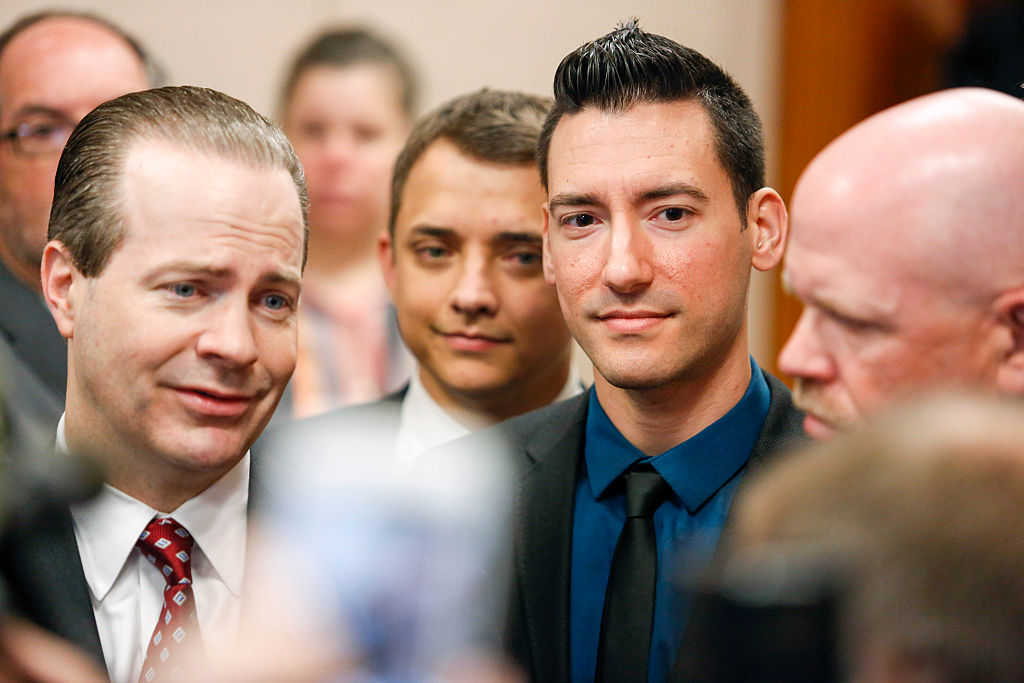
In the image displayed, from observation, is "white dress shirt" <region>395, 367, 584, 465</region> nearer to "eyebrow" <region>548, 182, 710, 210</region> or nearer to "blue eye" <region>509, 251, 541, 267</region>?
"blue eye" <region>509, 251, 541, 267</region>

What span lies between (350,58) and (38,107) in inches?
59.9

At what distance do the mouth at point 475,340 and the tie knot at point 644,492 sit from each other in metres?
0.39

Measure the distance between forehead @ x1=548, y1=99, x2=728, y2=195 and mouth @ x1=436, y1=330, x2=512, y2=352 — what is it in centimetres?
34

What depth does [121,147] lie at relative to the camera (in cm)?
122

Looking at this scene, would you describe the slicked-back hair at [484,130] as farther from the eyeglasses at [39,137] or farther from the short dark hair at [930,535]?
the short dark hair at [930,535]

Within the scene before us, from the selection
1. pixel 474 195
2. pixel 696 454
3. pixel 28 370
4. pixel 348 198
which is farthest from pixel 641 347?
pixel 348 198

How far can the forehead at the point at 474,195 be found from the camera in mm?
1646

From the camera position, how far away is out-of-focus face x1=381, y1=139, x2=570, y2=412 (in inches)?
64.8

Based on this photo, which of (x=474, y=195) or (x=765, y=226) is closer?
(x=765, y=226)

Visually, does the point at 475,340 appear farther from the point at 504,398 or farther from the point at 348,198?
the point at 348,198

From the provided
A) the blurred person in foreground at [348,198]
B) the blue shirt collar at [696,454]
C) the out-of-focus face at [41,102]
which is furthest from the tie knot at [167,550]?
the blurred person in foreground at [348,198]

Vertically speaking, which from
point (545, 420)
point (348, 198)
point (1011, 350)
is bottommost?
point (348, 198)

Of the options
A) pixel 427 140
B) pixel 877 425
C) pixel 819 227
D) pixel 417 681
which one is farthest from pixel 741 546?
pixel 427 140

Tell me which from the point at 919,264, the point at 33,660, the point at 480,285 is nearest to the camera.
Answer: the point at 33,660
